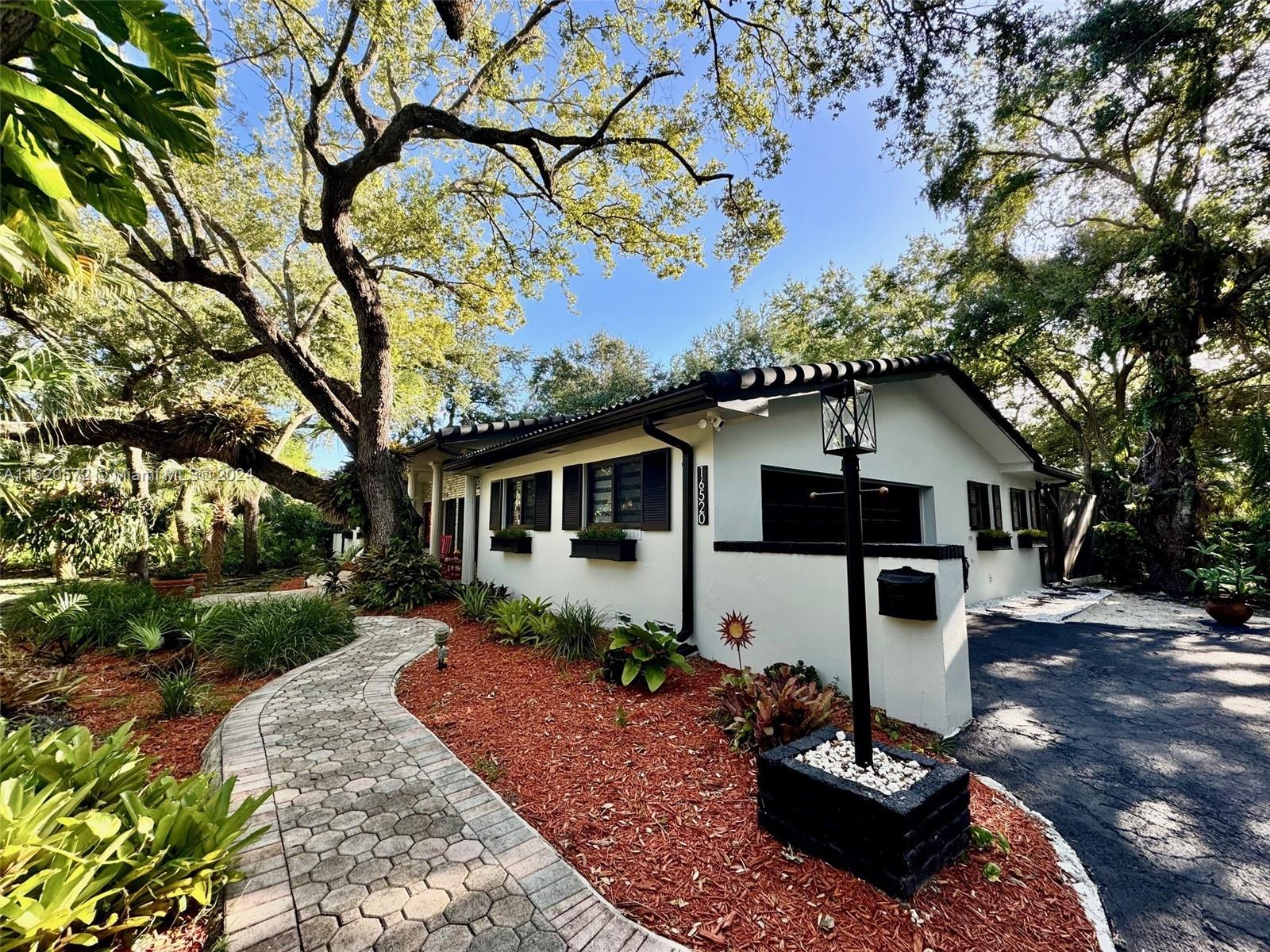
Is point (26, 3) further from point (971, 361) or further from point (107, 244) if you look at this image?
point (971, 361)

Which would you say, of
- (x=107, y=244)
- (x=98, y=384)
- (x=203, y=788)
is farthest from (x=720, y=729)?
(x=107, y=244)

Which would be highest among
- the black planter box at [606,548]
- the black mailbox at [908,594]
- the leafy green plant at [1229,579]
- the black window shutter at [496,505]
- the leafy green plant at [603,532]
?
the black window shutter at [496,505]

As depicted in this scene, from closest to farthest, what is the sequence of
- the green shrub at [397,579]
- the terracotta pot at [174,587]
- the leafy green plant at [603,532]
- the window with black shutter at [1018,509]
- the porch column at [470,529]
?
the leafy green plant at [603,532]
the green shrub at [397,579]
the terracotta pot at [174,587]
the porch column at [470,529]
the window with black shutter at [1018,509]

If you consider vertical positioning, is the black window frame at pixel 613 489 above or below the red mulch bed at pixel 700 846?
above

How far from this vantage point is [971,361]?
1189cm

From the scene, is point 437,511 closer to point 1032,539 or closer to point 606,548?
point 606,548

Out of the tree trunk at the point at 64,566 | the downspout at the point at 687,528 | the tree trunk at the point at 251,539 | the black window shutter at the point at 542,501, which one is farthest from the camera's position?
the tree trunk at the point at 251,539

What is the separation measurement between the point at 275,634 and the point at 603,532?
3.98 metres

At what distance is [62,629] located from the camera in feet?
19.0

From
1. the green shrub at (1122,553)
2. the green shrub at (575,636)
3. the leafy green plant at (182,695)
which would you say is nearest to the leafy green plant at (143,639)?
the leafy green plant at (182,695)

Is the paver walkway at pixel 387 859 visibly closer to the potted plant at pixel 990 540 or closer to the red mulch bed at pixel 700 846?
the red mulch bed at pixel 700 846

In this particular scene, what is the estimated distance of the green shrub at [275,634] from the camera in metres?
5.19

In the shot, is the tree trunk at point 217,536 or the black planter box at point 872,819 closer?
the black planter box at point 872,819

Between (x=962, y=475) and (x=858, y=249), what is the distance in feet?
24.5
